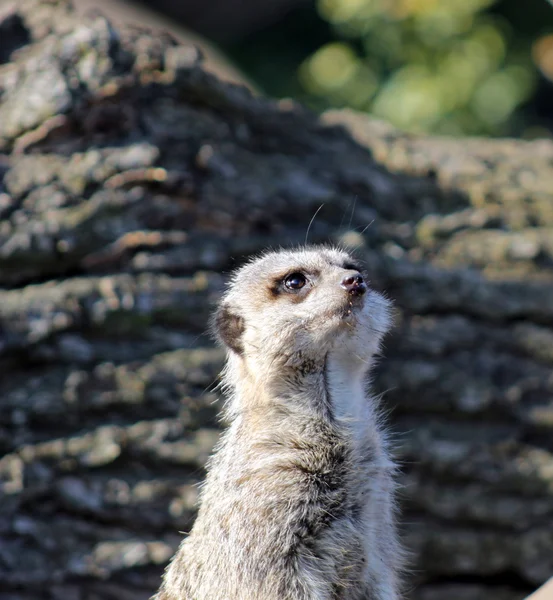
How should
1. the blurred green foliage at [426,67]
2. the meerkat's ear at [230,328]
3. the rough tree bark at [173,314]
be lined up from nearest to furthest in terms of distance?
the meerkat's ear at [230,328], the rough tree bark at [173,314], the blurred green foliage at [426,67]

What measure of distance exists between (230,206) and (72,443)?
1.60m

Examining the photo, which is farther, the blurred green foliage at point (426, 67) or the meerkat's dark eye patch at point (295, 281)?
the blurred green foliage at point (426, 67)

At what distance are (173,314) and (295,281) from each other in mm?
1296

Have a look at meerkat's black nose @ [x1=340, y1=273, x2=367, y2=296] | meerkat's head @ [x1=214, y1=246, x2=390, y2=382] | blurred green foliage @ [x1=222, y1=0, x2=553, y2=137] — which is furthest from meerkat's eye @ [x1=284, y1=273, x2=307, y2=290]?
blurred green foliage @ [x1=222, y1=0, x2=553, y2=137]

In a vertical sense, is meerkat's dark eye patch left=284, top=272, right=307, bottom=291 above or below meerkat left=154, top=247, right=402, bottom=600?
above

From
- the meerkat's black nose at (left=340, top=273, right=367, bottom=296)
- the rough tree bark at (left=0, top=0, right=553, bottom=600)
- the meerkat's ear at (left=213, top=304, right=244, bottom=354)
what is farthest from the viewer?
the rough tree bark at (left=0, top=0, right=553, bottom=600)

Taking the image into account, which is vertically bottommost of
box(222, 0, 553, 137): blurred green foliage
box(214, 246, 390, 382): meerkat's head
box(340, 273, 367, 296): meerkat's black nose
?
box(222, 0, 553, 137): blurred green foliage

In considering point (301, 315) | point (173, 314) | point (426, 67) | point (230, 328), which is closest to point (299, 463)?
point (301, 315)

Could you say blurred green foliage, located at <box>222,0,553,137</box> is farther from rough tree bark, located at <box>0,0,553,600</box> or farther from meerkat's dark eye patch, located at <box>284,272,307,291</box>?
meerkat's dark eye patch, located at <box>284,272,307,291</box>

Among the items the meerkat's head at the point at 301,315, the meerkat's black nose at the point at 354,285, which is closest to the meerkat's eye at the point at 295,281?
the meerkat's head at the point at 301,315

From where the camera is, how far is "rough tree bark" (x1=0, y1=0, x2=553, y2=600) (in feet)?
14.0

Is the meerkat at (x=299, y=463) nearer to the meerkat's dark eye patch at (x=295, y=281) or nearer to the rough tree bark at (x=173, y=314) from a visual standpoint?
the meerkat's dark eye patch at (x=295, y=281)

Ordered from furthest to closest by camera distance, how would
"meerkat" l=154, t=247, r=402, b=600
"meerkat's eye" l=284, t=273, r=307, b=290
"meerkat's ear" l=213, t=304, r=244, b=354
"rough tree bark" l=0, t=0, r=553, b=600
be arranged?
"rough tree bark" l=0, t=0, r=553, b=600 → "meerkat's ear" l=213, t=304, r=244, b=354 → "meerkat's eye" l=284, t=273, r=307, b=290 → "meerkat" l=154, t=247, r=402, b=600

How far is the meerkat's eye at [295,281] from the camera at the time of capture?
3484 mm
